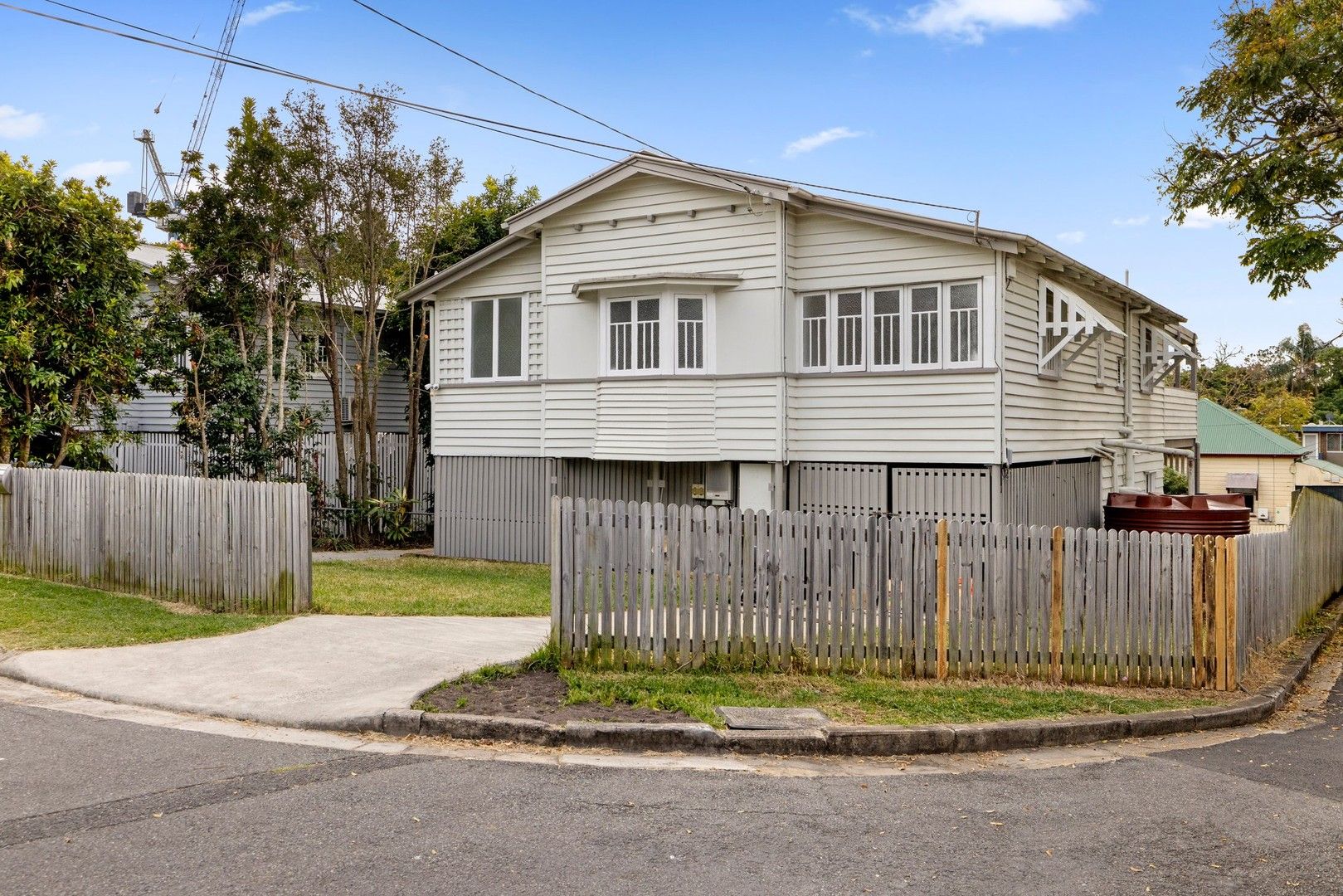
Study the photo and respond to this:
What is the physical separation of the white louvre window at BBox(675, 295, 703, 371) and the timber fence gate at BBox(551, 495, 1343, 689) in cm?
824

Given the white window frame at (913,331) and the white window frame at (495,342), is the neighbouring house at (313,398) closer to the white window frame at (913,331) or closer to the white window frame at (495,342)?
the white window frame at (495,342)

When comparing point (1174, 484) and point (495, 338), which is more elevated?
point (495, 338)

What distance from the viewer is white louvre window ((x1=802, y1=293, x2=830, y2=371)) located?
1680 centimetres

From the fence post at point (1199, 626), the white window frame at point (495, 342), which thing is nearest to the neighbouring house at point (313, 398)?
the white window frame at point (495, 342)

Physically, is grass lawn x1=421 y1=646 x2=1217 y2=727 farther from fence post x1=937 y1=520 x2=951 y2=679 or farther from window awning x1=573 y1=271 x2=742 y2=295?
window awning x1=573 y1=271 x2=742 y2=295

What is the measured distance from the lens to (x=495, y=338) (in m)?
19.9

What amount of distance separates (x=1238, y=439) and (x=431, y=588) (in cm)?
3448

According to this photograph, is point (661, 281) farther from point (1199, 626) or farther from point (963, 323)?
point (1199, 626)

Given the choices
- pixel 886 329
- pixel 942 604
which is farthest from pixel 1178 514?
pixel 942 604

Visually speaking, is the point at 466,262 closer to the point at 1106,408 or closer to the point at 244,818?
the point at 1106,408

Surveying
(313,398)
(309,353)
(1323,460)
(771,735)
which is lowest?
(771,735)

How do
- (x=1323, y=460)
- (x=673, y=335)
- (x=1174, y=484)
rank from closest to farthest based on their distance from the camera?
1. (x=673, y=335)
2. (x=1174, y=484)
3. (x=1323, y=460)

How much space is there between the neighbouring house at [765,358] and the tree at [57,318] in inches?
214

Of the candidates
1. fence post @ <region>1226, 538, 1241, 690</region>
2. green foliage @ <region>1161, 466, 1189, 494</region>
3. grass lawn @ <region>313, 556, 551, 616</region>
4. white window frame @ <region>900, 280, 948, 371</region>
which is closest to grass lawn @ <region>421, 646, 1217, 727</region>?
fence post @ <region>1226, 538, 1241, 690</region>
